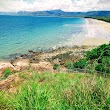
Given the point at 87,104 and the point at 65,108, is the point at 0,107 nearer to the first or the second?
the point at 65,108

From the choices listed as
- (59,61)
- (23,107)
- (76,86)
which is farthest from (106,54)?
(23,107)

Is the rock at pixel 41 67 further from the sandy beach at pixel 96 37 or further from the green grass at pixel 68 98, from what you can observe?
the sandy beach at pixel 96 37

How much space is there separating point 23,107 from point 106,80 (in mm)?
2227

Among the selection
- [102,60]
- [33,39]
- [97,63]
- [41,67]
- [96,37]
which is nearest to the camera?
[97,63]

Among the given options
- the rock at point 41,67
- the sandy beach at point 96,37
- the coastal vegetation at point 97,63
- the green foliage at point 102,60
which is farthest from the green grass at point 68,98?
the sandy beach at point 96,37

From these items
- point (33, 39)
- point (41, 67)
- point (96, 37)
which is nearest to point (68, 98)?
point (41, 67)

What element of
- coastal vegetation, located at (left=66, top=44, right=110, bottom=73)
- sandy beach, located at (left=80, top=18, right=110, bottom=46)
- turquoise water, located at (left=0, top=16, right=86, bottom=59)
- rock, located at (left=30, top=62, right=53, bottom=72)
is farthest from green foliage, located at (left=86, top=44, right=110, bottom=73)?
sandy beach, located at (left=80, top=18, right=110, bottom=46)

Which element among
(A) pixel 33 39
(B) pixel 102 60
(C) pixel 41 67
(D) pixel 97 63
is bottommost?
(A) pixel 33 39

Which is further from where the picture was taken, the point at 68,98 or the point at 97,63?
the point at 97,63

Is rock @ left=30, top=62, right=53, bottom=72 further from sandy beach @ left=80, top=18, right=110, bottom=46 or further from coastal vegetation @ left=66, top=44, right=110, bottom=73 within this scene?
sandy beach @ left=80, top=18, right=110, bottom=46

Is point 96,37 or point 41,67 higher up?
point 41,67

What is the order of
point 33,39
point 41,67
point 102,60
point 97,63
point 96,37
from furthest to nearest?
point 96,37 < point 33,39 < point 41,67 < point 102,60 < point 97,63

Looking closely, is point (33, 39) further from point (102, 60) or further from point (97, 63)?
point (97, 63)

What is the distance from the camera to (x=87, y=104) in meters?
5.23
